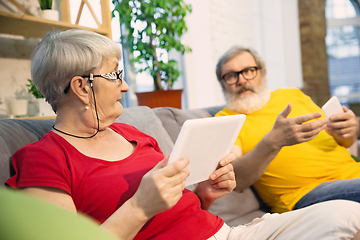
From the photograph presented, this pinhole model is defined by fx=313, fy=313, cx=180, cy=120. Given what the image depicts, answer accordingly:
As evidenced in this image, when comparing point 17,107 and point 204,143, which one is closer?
point 204,143

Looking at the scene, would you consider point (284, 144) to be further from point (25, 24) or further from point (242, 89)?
point (25, 24)

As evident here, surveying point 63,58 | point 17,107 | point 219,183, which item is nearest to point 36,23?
point 17,107

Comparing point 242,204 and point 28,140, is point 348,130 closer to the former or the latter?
point 242,204

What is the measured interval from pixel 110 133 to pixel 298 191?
1001mm

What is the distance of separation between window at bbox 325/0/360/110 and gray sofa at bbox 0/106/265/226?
228 inches

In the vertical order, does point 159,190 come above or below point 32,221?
below

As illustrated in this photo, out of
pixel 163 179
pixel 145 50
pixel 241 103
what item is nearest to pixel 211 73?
pixel 145 50

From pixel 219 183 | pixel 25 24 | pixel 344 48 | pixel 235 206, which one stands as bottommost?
pixel 235 206

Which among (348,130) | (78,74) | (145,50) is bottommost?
(348,130)

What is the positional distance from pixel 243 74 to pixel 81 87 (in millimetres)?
1198

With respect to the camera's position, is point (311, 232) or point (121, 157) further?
point (121, 157)

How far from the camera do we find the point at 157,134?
1449 mm

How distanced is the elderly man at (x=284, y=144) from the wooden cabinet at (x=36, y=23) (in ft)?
2.86

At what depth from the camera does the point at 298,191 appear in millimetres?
1543
